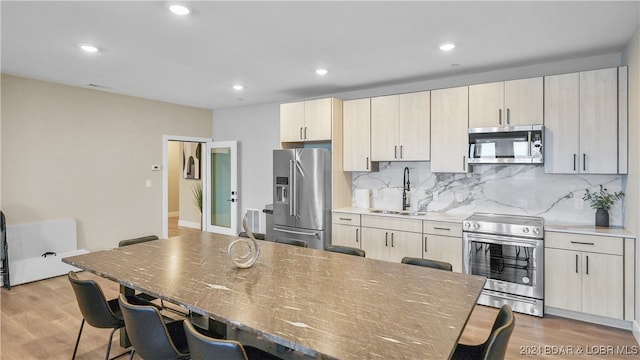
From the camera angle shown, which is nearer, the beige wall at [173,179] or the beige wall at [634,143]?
the beige wall at [634,143]

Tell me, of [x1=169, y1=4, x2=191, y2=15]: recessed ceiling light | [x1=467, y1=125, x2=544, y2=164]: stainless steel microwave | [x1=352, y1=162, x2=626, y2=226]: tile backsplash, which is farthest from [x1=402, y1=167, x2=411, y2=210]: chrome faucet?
[x1=169, y1=4, x2=191, y2=15]: recessed ceiling light

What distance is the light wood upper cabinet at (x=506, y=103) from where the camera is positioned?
Result: 11.9 feet

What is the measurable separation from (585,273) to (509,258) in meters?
0.62

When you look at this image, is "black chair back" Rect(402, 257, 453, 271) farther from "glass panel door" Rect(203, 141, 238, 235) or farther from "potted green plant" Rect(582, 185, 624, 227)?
A: "glass panel door" Rect(203, 141, 238, 235)

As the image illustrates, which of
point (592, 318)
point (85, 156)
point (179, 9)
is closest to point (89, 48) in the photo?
point (179, 9)

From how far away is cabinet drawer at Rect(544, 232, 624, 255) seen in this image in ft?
10.1

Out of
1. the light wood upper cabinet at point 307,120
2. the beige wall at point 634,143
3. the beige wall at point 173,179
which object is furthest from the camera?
the beige wall at point 173,179

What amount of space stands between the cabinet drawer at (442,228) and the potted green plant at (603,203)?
128 centimetres

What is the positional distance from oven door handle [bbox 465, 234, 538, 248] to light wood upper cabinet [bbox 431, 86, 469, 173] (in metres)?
0.78

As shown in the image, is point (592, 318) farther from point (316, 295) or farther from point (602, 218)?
point (316, 295)

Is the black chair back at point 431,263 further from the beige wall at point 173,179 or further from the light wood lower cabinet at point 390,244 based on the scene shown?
the beige wall at point 173,179

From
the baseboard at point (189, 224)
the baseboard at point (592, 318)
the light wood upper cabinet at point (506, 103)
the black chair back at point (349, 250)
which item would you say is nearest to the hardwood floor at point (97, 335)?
the baseboard at point (592, 318)

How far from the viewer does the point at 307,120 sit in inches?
195

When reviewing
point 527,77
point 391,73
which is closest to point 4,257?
point 391,73
